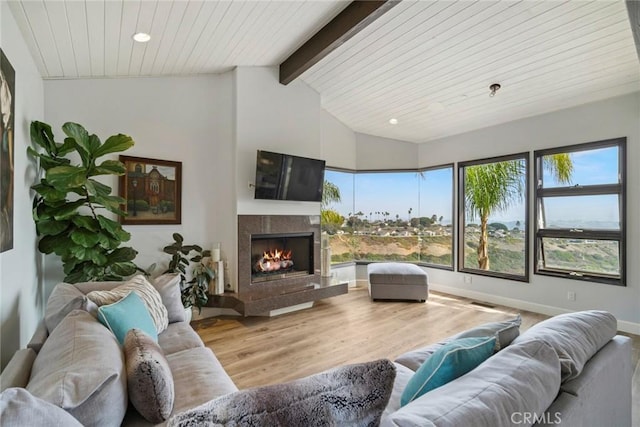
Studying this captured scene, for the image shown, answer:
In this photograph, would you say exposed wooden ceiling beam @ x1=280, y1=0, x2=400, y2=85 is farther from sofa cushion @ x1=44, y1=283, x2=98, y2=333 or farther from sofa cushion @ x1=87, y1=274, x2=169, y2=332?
sofa cushion @ x1=44, y1=283, x2=98, y2=333

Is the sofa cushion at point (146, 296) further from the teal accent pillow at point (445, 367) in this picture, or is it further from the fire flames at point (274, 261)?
the fire flames at point (274, 261)

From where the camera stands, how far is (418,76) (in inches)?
150

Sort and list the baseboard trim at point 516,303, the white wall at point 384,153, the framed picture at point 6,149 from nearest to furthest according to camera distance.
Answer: the framed picture at point 6,149
the baseboard trim at point 516,303
the white wall at point 384,153

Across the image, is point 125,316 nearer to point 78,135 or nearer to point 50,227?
point 50,227

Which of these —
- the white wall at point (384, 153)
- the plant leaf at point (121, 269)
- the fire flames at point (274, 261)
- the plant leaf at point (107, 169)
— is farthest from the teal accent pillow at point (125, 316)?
the white wall at point (384, 153)

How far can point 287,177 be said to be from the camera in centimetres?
404

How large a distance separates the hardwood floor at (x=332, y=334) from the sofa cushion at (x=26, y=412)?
170cm

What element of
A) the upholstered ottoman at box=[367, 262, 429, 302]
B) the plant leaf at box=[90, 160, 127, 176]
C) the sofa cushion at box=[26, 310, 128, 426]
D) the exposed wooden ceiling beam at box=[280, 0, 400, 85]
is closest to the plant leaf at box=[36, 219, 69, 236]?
the plant leaf at box=[90, 160, 127, 176]

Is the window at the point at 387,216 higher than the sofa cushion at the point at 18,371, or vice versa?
the window at the point at 387,216

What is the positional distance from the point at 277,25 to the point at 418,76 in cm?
186

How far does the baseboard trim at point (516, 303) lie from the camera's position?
351 centimetres

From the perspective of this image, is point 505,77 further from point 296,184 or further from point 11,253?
point 11,253

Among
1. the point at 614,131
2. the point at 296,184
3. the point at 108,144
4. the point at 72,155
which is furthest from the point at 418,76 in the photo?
the point at 72,155

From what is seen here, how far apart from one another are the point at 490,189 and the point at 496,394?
4.73 m
